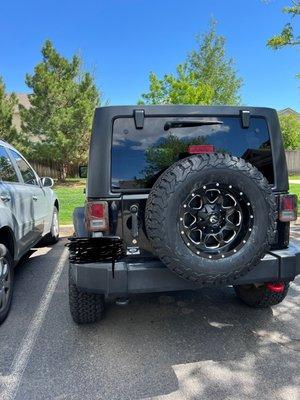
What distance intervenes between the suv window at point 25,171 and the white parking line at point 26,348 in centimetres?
147

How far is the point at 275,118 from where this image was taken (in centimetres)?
325

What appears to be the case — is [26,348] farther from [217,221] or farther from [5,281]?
[217,221]

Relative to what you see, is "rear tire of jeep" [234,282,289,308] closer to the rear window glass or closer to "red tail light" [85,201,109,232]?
the rear window glass

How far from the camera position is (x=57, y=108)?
21078 millimetres

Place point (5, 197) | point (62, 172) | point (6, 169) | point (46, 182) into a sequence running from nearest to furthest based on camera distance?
point (5, 197)
point (6, 169)
point (46, 182)
point (62, 172)

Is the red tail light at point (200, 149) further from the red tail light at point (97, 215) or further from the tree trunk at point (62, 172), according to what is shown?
the tree trunk at point (62, 172)

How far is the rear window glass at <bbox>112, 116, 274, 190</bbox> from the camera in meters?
3.02

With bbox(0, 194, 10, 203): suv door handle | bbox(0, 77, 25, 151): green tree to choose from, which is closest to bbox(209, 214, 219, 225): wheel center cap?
bbox(0, 194, 10, 203): suv door handle

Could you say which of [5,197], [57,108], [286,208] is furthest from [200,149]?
[57,108]

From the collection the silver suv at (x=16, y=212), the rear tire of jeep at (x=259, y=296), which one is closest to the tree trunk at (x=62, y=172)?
the silver suv at (x=16, y=212)

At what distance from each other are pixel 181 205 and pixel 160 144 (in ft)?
2.15

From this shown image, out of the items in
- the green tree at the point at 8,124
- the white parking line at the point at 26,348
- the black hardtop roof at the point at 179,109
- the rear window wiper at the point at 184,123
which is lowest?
the white parking line at the point at 26,348

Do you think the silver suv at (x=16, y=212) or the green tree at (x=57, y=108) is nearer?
the silver suv at (x=16, y=212)

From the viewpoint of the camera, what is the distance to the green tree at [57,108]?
20.7m
